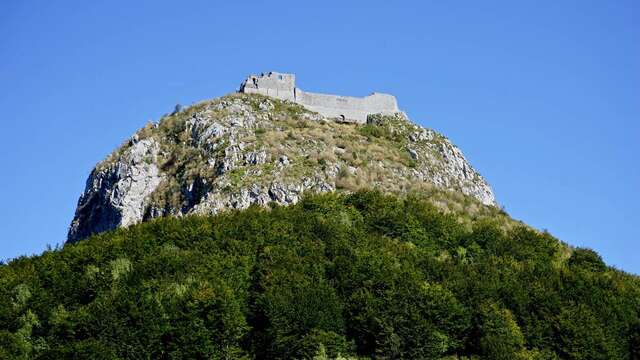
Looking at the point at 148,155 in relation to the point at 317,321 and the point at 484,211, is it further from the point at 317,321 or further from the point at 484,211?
the point at 317,321

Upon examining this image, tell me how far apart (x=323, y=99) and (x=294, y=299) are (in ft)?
167

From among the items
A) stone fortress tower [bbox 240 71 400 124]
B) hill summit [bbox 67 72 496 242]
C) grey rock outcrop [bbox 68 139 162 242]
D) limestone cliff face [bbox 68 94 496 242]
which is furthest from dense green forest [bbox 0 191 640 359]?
stone fortress tower [bbox 240 71 400 124]

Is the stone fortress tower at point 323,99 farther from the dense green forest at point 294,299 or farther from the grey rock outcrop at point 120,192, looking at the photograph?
the dense green forest at point 294,299

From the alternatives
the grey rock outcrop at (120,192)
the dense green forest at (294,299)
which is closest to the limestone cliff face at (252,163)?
the grey rock outcrop at (120,192)

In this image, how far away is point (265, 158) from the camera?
84.1 m

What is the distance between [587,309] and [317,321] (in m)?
16.4

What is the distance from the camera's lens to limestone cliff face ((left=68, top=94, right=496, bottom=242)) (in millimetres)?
81688

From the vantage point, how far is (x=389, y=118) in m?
102

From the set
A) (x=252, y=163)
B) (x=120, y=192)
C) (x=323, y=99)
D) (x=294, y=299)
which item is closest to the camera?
(x=294, y=299)

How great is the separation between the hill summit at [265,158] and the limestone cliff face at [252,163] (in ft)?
0.35

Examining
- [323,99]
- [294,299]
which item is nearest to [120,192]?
[323,99]

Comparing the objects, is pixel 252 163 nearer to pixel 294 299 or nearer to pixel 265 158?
pixel 265 158

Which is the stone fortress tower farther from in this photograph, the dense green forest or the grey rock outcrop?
the dense green forest

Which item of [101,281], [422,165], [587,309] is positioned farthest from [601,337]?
[422,165]
